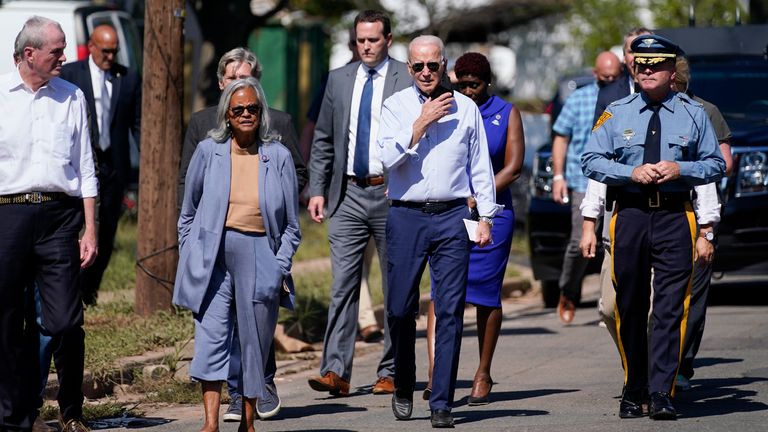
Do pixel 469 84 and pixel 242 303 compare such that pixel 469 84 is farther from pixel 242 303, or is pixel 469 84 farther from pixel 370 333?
pixel 370 333

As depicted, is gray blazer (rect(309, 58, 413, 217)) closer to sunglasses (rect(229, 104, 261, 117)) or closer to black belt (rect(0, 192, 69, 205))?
sunglasses (rect(229, 104, 261, 117))

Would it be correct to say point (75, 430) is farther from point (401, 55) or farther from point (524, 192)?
point (401, 55)

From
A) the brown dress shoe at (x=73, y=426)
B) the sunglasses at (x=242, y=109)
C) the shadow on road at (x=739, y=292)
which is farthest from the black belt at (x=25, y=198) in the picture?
the shadow on road at (x=739, y=292)

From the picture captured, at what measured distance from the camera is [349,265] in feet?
30.0

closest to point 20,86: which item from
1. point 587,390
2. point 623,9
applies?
point 587,390

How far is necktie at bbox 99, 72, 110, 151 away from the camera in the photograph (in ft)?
35.0

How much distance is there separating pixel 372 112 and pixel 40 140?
2.37 metres

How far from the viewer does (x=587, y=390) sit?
358 inches

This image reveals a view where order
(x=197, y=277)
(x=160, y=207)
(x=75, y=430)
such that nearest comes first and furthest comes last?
(x=197, y=277), (x=75, y=430), (x=160, y=207)

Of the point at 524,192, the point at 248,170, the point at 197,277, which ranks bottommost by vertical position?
the point at 524,192

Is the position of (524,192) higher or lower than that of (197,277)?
lower

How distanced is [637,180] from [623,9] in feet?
66.2

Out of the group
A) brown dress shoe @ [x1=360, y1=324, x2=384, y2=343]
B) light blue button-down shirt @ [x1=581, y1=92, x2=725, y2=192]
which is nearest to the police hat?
light blue button-down shirt @ [x1=581, y1=92, x2=725, y2=192]

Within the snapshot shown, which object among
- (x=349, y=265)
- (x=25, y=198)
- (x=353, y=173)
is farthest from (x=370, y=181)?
(x=25, y=198)
